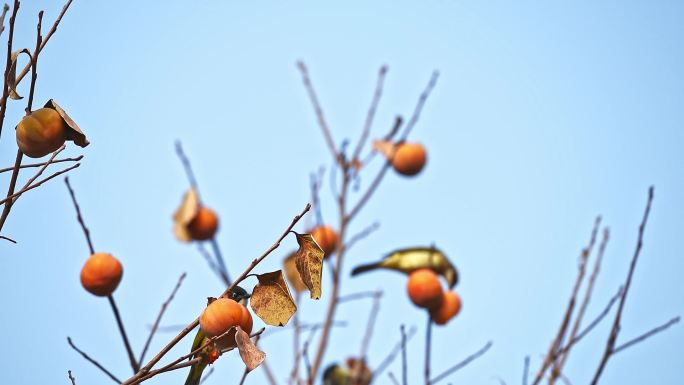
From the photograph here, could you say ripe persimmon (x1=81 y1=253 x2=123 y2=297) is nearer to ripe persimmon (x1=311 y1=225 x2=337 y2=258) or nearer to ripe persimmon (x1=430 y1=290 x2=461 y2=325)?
ripe persimmon (x1=311 y1=225 x2=337 y2=258)

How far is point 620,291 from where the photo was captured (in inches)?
81.2

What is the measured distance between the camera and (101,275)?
6.59 feet

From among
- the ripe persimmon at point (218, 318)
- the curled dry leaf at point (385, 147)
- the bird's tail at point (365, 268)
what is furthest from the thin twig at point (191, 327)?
the curled dry leaf at point (385, 147)

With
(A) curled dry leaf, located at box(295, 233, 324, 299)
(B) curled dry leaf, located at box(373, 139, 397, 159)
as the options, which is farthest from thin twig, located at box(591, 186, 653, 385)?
(B) curled dry leaf, located at box(373, 139, 397, 159)

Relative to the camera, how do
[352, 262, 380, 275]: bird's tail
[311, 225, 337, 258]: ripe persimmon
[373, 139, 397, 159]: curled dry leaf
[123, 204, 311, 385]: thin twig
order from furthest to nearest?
1. [373, 139, 397, 159]: curled dry leaf
2. [311, 225, 337, 258]: ripe persimmon
3. [352, 262, 380, 275]: bird's tail
4. [123, 204, 311, 385]: thin twig

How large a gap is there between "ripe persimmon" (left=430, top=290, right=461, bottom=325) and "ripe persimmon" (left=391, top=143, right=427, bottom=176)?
2.72 ft

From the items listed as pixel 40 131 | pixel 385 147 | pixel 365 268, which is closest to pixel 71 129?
pixel 40 131

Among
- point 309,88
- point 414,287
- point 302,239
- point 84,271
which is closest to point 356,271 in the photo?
point 414,287

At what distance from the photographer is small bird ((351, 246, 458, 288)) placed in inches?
118

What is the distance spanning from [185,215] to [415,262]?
52.8 inches

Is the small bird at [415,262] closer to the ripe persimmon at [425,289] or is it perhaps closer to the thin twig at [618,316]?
the ripe persimmon at [425,289]

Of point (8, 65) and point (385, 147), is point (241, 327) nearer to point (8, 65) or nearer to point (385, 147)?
point (8, 65)

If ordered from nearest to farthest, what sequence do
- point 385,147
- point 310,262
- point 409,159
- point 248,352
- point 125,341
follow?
point 248,352, point 310,262, point 125,341, point 385,147, point 409,159

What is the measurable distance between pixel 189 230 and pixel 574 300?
222 centimetres
